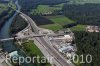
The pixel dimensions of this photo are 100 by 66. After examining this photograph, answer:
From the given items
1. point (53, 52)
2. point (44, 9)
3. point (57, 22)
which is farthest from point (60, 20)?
point (53, 52)

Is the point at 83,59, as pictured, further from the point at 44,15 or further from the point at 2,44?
the point at 44,15

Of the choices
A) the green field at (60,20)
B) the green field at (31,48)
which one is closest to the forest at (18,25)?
the green field at (60,20)

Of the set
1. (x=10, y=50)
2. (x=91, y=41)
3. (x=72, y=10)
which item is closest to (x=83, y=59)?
(x=91, y=41)

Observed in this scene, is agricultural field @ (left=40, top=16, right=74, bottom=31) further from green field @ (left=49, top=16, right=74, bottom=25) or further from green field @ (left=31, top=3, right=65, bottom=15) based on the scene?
green field @ (left=31, top=3, right=65, bottom=15)

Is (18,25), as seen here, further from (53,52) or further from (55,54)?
(55,54)

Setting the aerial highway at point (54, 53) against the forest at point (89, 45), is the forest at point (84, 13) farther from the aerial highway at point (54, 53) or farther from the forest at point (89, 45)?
the aerial highway at point (54, 53)
